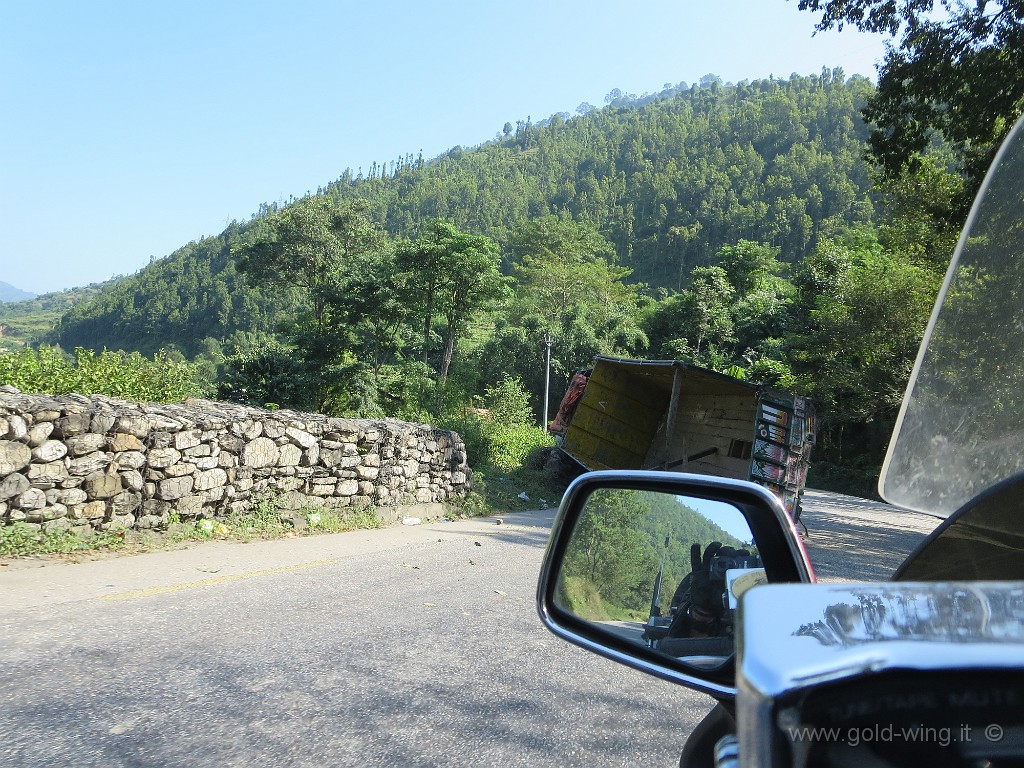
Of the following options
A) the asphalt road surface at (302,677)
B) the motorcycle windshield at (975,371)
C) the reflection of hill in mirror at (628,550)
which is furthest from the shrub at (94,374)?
the motorcycle windshield at (975,371)

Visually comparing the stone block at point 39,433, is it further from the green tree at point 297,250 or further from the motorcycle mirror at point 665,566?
the green tree at point 297,250

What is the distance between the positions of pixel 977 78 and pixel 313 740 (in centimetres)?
1208

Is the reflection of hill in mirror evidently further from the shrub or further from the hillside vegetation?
the hillside vegetation

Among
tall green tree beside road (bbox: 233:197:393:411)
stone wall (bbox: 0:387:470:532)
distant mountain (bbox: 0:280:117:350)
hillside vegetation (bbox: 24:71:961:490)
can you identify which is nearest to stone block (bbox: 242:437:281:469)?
stone wall (bbox: 0:387:470:532)

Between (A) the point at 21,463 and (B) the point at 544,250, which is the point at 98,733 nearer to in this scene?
(A) the point at 21,463

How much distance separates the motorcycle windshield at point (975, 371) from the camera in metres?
1.70

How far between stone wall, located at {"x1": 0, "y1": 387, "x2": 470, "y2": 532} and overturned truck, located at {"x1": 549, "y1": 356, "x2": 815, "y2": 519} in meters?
5.11

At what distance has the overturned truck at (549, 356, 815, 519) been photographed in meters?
12.1

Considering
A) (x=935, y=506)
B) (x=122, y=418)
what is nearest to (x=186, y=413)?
(x=122, y=418)

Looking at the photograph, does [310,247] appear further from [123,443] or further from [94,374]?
[123,443]

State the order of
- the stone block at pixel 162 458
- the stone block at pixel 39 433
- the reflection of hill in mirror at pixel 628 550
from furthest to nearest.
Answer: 1. the stone block at pixel 162 458
2. the stone block at pixel 39 433
3. the reflection of hill in mirror at pixel 628 550

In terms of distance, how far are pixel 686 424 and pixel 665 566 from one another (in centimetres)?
1475

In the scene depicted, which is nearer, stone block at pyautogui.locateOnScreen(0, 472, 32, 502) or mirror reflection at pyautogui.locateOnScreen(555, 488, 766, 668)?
mirror reflection at pyautogui.locateOnScreen(555, 488, 766, 668)

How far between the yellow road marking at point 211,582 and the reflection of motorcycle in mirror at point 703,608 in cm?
508
